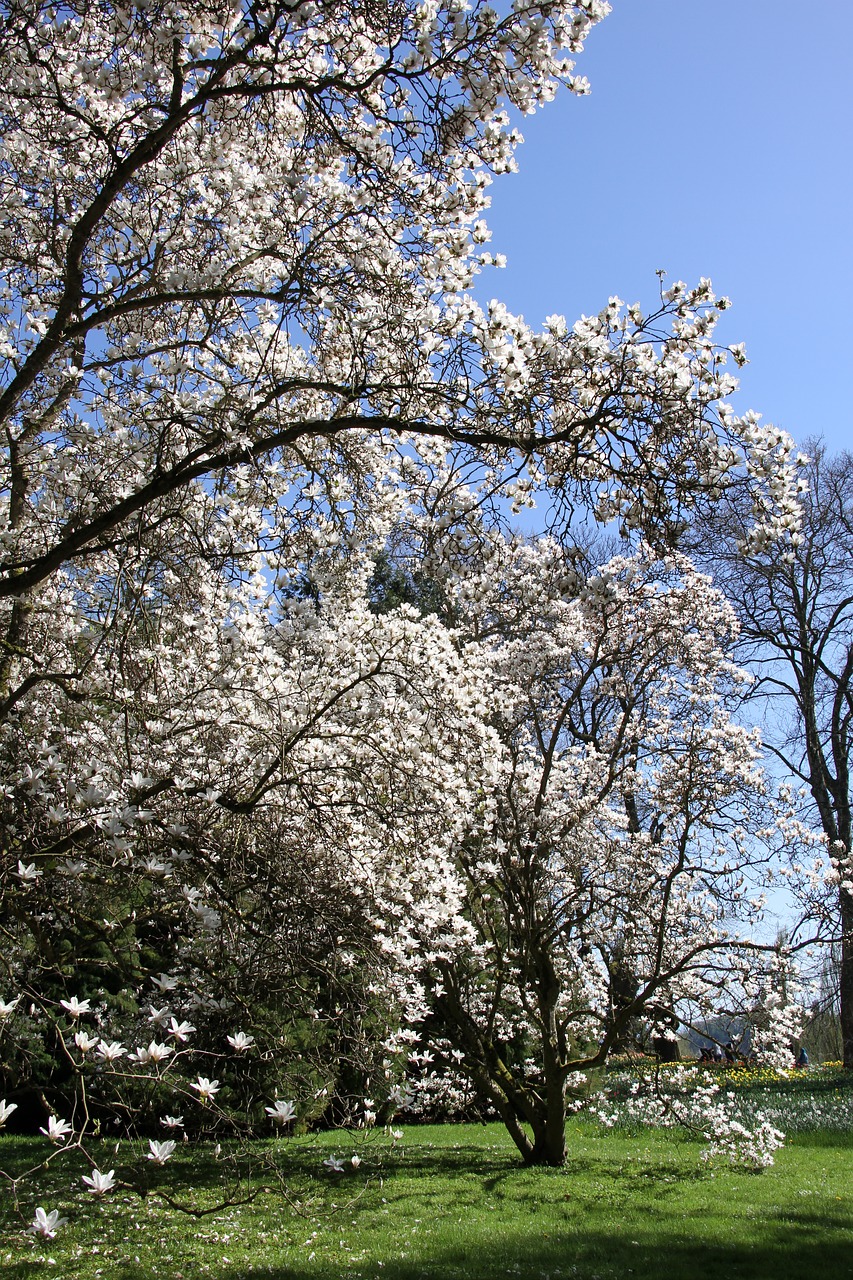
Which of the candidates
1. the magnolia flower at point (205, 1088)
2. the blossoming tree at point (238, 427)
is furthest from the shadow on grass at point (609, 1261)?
the magnolia flower at point (205, 1088)

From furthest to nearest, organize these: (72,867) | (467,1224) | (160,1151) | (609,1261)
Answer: (467,1224)
(609,1261)
(72,867)
(160,1151)

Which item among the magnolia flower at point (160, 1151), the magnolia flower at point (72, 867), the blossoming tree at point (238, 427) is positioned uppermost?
the blossoming tree at point (238, 427)

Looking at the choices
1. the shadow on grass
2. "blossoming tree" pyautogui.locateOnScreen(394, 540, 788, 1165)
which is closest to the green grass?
the shadow on grass

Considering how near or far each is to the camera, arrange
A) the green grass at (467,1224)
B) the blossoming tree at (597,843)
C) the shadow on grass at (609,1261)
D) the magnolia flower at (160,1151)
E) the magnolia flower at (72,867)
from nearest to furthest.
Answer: the magnolia flower at (160,1151) < the magnolia flower at (72,867) < the shadow on grass at (609,1261) < the green grass at (467,1224) < the blossoming tree at (597,843)

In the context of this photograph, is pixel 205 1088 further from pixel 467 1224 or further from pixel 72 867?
pixel 467 1224

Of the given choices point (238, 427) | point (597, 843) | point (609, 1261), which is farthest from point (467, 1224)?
point (238, 427)

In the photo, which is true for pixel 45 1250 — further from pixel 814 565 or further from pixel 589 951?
pixel 814 565

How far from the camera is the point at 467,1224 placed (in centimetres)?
610

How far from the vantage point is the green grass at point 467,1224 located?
197 inches

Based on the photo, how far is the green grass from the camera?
16.4ft

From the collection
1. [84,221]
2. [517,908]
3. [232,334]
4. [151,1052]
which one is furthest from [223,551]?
[517,908]

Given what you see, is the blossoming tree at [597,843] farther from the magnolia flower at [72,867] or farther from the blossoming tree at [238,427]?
the magnolia flower at [72,867]

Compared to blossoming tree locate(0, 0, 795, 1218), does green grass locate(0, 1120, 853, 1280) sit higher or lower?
lower

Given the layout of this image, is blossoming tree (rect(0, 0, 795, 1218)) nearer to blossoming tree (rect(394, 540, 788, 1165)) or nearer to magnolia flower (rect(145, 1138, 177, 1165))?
magnolia flower (rect(145, 1138, 177, 1165))
